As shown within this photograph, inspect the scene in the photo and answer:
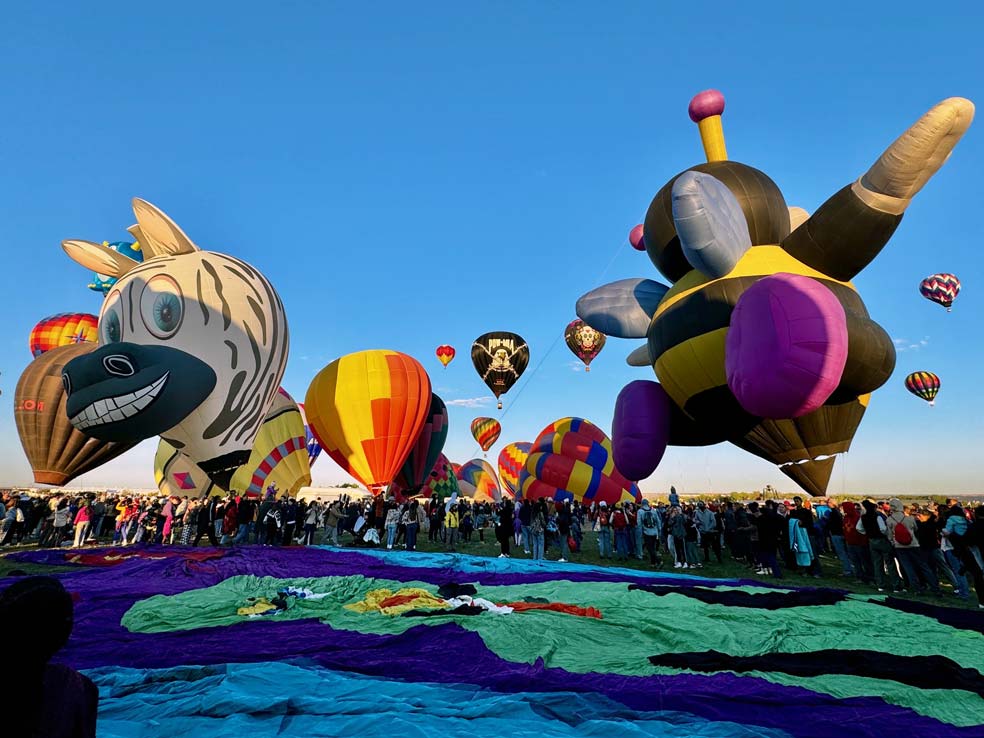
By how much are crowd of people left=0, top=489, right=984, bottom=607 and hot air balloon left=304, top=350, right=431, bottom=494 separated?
3.24 m

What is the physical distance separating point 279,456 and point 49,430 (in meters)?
7.44

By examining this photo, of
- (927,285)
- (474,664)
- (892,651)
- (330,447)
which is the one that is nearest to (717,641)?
(892,651)

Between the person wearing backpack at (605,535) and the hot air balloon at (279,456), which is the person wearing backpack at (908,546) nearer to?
the person wearing backpack at (605,535)

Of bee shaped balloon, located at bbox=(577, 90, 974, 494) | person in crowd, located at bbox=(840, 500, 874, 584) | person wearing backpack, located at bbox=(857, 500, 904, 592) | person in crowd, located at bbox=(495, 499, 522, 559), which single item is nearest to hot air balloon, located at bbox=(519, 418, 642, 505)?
person in crowd, located at bbox=(495, 499, 522, 559)

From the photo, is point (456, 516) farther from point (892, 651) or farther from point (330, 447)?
point (892, 651)

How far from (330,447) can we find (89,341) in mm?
13868

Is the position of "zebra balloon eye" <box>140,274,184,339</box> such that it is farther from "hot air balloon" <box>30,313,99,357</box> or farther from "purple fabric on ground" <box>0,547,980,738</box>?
"hot air balloon" <box>30,313,99,357</box>

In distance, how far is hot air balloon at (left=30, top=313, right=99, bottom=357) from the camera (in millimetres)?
25500

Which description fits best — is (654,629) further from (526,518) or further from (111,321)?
(111,321)

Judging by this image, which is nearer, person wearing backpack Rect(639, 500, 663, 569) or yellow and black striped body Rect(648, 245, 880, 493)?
yellow and black striped body Rect(648, 245, 880, 493)

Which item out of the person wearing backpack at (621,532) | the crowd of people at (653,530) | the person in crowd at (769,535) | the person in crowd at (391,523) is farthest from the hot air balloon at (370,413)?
the person in crowd at (769,535)

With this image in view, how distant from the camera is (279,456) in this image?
20969 mm

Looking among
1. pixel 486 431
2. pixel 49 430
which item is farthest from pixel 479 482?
pixel 49 430

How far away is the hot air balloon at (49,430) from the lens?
18359 millimetres
